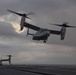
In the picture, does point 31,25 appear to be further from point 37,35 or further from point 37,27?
point 37,35

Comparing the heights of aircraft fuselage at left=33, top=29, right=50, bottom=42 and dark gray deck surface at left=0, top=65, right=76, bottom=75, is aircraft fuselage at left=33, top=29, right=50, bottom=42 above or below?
Answer: above

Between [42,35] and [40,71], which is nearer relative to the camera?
[40,71]

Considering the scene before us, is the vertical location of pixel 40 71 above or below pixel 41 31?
below

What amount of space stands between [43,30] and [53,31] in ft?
57.7

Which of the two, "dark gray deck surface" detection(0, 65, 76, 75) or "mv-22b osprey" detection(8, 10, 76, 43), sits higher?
"mv-22b osprey" detection(8, 10, 76, 43)

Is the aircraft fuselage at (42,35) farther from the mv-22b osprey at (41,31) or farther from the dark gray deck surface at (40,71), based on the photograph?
the dark gray deck surface at (40,71)

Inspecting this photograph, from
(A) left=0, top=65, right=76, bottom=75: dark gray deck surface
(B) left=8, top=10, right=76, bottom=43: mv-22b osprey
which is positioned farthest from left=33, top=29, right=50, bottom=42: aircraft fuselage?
(A) left=0, top=65, right=76, bottom=75: dark gray deck surface

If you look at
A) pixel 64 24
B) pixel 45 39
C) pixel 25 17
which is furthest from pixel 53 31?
pixel 45 39

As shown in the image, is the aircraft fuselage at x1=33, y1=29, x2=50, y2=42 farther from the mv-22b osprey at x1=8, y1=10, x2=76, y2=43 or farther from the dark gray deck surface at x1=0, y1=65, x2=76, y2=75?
the dark gray deck surface at x1=0, y1=65, x2=76, y2=75

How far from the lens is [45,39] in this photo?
92.6m

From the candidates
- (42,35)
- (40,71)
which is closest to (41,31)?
(42,35)

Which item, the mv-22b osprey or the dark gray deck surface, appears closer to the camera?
the dark gray deck surface

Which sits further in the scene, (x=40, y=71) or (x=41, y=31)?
(x=41, y=31)

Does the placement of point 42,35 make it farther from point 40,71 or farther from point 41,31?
point 40,71
